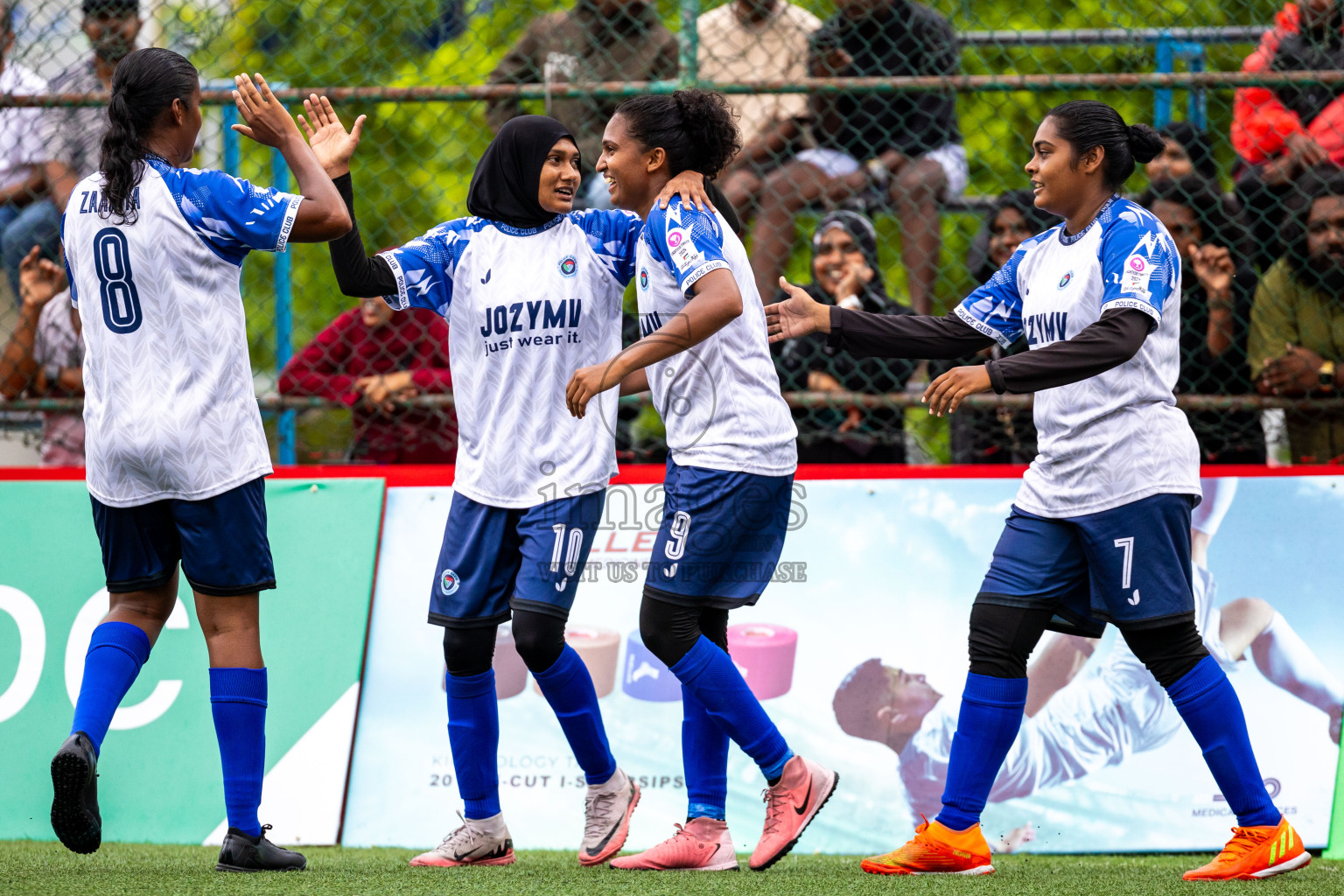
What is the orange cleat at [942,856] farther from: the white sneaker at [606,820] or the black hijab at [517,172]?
the black hijab at [517,172]

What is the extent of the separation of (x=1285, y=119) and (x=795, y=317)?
2.90 metres

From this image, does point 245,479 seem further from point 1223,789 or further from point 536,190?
point 1223,789

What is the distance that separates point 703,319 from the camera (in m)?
3.37

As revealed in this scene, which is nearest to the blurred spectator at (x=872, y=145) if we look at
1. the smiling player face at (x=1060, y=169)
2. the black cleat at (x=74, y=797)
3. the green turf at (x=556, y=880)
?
the smiling player face at (x=1060, y=169)

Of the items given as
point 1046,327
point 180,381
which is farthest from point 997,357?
point 180,381

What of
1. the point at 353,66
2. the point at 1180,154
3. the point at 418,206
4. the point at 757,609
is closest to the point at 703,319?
the point at 757,609

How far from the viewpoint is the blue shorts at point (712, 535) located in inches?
138

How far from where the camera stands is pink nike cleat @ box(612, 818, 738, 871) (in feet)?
11.8

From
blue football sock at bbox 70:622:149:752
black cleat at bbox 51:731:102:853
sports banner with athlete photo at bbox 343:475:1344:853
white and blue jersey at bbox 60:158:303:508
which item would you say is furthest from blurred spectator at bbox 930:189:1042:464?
black cleat at bbox 51:731:102:853

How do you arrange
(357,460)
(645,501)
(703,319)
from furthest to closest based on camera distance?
(357,460) < (645,501) < (703,319)

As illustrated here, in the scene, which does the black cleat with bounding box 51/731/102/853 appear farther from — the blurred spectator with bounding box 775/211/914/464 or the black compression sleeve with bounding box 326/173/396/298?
the blurred spectator with bounding box 775/211/914/464

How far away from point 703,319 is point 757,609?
1.57 meters

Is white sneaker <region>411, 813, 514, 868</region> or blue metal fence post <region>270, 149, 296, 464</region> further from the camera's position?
blue metal fence post <region>270, 149, 296, 464</region>

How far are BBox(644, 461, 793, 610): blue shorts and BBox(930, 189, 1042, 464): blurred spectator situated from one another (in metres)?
1.72
